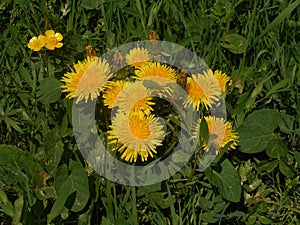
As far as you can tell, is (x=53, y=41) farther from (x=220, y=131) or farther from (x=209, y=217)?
(x=209, y=217)

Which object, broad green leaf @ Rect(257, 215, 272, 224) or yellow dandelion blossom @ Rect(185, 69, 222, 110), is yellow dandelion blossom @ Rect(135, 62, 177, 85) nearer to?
yellow dandelion blossom @ Rect(185, 69, 222, 110)

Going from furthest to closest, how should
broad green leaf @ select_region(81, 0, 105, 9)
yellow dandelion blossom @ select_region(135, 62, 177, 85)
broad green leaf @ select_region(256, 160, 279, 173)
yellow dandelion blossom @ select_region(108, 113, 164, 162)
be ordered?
1. broad green leaf @ select_region(81, 0, 105, 9)
2. broad green leaf @ select_region(256, 160, 279, 173)
3. yellow dandelion blossom @ select_region(135, 62, 177, 85)
4. yellow dandelion blossom @ select_region(108, 113, 164, 162)

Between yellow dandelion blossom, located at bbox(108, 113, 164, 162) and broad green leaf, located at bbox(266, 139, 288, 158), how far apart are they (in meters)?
0.36

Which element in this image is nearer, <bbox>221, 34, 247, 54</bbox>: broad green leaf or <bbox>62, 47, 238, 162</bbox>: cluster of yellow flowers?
<bbox>62, 47, 238, 162</bbox>: cluster of yellow flowers

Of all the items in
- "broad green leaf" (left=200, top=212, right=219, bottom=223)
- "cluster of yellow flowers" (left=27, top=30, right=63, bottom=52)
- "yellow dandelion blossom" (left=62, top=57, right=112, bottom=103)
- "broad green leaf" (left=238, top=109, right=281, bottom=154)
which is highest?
"cluster of yellow flowers" (left=27, top=30, right=63, bottom=52)

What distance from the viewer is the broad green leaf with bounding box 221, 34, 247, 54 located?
2.29 meters

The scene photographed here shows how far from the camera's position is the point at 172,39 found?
2.22 metres

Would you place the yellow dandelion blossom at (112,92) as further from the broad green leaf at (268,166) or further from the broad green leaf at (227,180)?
the broad green leaf at (268,166)

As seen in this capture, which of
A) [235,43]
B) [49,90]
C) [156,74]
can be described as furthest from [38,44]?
[235,43]

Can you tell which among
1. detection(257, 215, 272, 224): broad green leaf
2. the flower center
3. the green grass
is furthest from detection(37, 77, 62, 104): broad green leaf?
detection(257, 215, 272, 224): broad green leaf

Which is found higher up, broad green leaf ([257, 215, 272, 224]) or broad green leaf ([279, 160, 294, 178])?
broad green leaf ([279, 160, 294, 178])

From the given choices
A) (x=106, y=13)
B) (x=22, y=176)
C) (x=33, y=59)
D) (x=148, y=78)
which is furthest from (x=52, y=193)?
(x=106, y=13)

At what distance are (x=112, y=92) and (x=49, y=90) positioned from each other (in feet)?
0.78

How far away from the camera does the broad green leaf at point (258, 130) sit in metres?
1.96
